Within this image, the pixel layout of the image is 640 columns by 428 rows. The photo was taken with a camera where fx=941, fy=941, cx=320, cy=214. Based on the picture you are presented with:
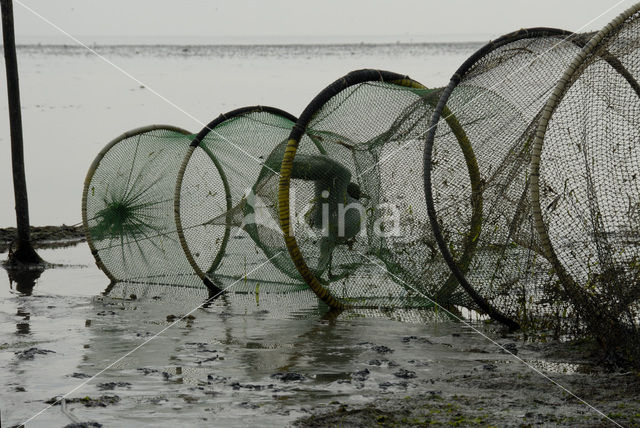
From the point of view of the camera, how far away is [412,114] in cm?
789

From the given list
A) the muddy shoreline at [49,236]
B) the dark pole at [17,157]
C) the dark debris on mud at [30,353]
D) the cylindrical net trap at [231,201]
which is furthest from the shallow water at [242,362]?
the muddy shoreline at [49,236]

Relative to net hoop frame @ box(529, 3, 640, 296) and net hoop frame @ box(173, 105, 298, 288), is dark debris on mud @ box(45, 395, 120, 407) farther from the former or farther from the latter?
net hoop frame @ box(173, 105, 298, 288)

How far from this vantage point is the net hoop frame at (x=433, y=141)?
7197 millimetres

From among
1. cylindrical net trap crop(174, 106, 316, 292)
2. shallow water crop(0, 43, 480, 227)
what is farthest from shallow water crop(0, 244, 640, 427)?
shallow water crop(0, 43, 480, 227)

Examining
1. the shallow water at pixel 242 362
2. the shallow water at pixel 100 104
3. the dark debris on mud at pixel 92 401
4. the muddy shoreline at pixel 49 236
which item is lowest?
the dark debris on mud at pixel 92 401

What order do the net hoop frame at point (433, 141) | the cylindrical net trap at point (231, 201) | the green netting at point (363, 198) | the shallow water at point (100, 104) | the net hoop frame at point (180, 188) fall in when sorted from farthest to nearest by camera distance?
the shallow water at point (100, 104), the net hoop frame at point (180, 188), the cylindrical net trap at point (231, 201), the green netting at point (363, 198), the net hoop frame at point (433, 141)

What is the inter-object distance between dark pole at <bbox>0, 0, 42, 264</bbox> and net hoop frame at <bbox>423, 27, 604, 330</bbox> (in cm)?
505

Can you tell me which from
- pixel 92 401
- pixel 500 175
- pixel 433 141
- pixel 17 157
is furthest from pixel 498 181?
pixel 17 157

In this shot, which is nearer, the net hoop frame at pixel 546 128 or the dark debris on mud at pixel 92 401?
the dark debris on mud at pixel 92 401

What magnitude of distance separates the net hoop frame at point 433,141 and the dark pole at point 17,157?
16.6 feet

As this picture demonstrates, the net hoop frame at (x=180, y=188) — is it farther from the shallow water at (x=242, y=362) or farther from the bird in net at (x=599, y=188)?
the bird in net at (x=599, y=188)

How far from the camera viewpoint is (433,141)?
7383 millimetres

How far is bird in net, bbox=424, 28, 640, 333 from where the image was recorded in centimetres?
701

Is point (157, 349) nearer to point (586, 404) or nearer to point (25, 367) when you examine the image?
point (25, 367)
